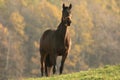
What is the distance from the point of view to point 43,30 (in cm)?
9488

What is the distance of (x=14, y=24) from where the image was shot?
324 feet

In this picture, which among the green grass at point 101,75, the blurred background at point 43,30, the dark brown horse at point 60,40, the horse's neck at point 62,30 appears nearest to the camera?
the green grass at point 101,75

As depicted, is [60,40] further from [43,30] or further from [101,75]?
[43,30]

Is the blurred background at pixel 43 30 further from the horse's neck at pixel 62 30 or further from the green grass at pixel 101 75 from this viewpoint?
the green grass at pixel 101 75

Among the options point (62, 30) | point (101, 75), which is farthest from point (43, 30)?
point (101, 75)

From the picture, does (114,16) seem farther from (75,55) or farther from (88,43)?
(75,55)

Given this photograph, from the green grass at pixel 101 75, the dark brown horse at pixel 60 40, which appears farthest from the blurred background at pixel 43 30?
the green grass at pixel 101 75

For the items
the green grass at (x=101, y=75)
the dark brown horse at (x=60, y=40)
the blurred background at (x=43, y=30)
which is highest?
the dark brown horse at (x=60, y=40)

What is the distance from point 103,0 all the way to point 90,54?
4832 centimetres

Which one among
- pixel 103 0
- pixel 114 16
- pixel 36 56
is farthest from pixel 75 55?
pixel 103 0

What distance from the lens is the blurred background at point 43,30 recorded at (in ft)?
278

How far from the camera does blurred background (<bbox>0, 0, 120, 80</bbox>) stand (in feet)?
278

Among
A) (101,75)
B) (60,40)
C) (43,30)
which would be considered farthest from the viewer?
(43,30)

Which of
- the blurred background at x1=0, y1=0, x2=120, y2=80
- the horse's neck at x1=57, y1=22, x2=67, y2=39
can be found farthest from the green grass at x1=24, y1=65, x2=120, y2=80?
the blurred background at x1=0, y1=0, x2=120, y2=80
